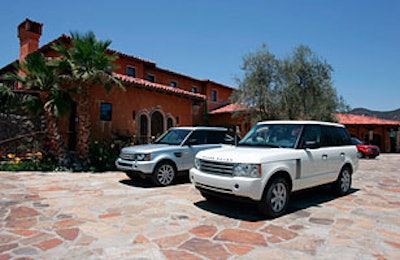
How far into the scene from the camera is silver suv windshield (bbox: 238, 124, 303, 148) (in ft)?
18.7

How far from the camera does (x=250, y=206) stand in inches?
228

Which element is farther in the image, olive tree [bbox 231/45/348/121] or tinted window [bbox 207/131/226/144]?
olive tree [bbox 231/45/348/121]

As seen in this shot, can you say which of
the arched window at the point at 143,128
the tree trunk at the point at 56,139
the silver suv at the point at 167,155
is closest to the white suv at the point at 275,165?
the silver suv at the point at 167,155

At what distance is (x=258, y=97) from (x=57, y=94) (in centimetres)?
1301

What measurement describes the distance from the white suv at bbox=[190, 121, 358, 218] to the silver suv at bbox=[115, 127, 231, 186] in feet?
6.84

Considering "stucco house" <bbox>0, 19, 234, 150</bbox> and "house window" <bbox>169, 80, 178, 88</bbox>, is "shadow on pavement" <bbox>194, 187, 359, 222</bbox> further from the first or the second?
"house window" <bbox>169, 80, 178, 88</bbox>

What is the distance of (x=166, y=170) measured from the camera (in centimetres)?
785

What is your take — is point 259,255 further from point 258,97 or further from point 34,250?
point 258,97

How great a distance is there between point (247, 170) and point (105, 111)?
10.7 metres

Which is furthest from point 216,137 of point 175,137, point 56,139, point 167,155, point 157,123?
point 157,123

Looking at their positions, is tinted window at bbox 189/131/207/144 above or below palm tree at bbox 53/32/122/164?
below

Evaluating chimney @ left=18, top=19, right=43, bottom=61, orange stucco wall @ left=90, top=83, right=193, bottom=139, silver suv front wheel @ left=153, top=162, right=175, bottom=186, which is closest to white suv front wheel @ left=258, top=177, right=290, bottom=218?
silver suv front wheel @ left=153, top=162, right=175, bottom=186

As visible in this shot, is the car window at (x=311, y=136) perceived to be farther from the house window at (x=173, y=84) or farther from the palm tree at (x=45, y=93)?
the house window at (x=173, y=84)

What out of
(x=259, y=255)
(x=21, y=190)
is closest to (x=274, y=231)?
(x=259, y=255)
